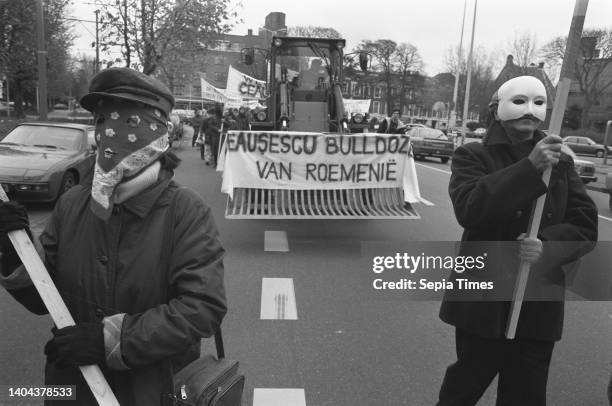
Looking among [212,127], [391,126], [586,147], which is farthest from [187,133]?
[391,126]

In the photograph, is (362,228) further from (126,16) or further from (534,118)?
(126,16)

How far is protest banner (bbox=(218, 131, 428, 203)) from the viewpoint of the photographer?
7.25 m

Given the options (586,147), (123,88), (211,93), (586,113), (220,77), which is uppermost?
(220,77)

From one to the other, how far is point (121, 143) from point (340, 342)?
9.55 feet

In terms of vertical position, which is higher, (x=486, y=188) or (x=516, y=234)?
(x=486, y=188)

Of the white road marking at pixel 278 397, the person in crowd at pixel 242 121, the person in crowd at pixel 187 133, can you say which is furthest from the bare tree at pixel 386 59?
the white road marking at pixel 278 397

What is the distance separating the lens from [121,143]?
1790 millimetres

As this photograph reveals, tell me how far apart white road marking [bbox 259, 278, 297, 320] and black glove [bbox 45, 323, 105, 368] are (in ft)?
10.3

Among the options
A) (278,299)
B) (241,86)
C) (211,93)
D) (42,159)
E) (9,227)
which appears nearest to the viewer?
(9,227)

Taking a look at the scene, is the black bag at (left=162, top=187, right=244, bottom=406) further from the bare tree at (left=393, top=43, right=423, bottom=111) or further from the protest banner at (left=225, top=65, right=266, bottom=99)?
the bare tree at (left=393, top=43, right=423, bottom=111)

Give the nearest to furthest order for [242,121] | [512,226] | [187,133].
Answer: [512,226] < [242,121] < [187,133]

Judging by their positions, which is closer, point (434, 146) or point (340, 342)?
point (340, 342)

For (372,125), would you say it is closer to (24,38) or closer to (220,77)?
(24,38)

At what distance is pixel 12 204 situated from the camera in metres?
1.77
